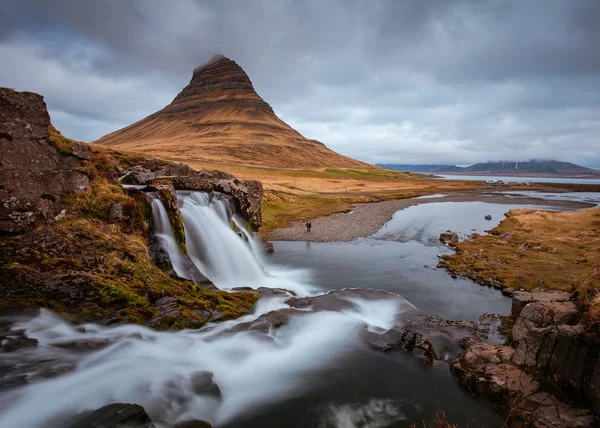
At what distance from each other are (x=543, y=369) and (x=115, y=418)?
10665 millimetres

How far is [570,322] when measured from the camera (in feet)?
30.7

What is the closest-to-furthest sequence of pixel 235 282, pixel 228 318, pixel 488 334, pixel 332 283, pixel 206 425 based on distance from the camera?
pixel 206 425, pixel 228 318, pixel 488 334, pixel 235 282, pixel 332 283

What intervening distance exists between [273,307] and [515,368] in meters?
9.14

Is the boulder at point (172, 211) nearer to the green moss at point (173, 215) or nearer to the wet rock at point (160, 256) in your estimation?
the green moss at point (173, 215)

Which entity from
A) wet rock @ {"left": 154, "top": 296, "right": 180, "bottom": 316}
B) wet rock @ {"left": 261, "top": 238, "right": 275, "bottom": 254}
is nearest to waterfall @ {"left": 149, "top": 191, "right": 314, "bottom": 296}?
wet rock @ {"left": 154, "top": 296, "right": 180, "bottom": 316}

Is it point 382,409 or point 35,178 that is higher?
point 35,178

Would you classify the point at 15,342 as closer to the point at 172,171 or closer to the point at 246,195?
the point at 172,171

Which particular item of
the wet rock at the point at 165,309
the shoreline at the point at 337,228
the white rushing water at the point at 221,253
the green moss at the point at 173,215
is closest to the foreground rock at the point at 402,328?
the wet rock at the point at 165,309

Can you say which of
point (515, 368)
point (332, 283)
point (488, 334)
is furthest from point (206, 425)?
point (332, 283)

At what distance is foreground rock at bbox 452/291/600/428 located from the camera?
7.68m

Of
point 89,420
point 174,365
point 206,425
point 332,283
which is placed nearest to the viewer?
point 89,420

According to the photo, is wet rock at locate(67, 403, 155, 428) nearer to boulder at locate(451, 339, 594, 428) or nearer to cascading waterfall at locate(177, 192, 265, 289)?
boulder at locate(451, 339, 594, 428)

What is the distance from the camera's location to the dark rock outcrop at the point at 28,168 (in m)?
10.7

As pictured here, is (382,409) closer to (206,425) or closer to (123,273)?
(206,425)
